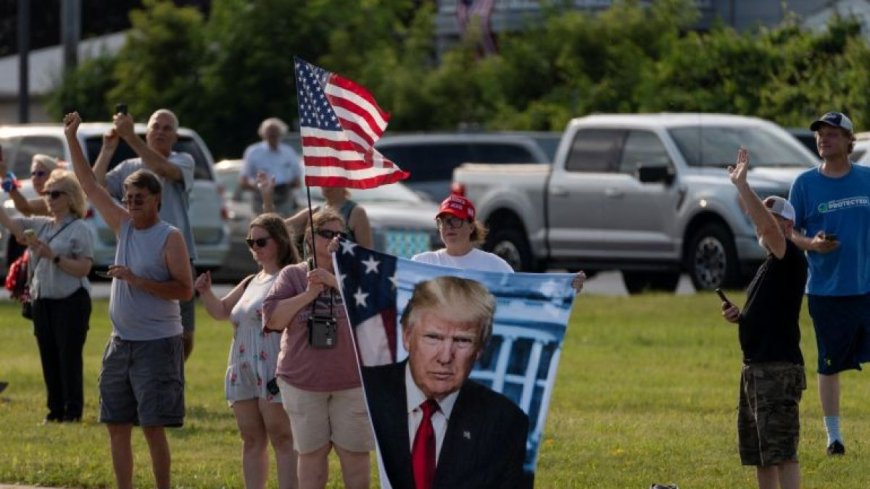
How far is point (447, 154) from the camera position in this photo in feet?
96.9

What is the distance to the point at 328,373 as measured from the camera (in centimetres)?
923

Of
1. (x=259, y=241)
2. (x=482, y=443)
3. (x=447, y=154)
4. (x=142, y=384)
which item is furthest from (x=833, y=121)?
(x=447, y=154)

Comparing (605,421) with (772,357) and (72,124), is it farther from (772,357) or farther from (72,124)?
(72,124)

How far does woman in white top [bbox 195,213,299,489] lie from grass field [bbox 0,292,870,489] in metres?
0.99

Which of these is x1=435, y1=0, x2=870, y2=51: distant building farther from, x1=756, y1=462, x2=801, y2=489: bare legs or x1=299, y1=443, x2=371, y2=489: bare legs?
x1=299, y1=443, x2=371, y2=489: bare legs

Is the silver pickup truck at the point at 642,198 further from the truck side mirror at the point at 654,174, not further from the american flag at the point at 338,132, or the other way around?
the american flag at the point at 338,132

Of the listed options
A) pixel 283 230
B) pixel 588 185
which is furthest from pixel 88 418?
pixel 588 185

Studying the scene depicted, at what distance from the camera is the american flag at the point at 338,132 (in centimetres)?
917

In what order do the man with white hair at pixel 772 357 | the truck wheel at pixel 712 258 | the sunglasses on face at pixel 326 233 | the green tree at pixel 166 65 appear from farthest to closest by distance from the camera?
the green tree at pixel 166 65 < the truck wheel at pixel 712 258 < the man with white hair at pixel 772 357 < the sunglasses on face at pixel 326 233

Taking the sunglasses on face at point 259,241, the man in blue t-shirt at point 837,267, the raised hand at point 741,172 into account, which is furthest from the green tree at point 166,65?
the raised hand at point 741,172

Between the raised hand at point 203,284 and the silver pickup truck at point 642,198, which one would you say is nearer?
the raised hand at point 203,284

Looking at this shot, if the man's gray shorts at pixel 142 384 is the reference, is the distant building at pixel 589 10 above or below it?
above

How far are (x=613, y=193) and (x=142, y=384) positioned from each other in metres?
13.5

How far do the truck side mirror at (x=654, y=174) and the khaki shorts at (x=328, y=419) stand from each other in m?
13.3
